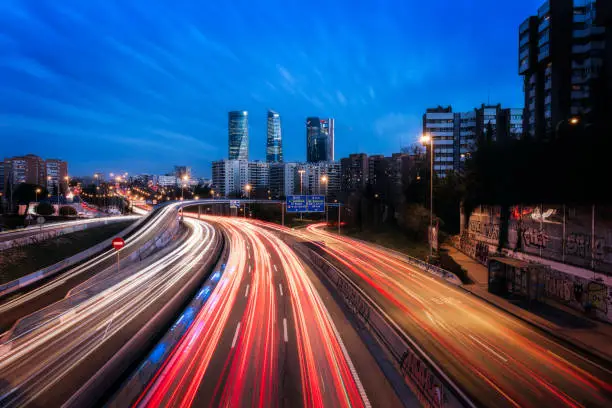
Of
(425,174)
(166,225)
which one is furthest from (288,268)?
(425,174)

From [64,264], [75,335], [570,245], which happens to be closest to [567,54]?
[570,245]

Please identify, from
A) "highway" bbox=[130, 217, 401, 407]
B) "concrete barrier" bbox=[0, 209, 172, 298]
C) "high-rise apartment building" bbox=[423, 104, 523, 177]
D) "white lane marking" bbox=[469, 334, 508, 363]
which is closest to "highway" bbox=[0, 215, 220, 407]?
"highway" bbox=[130, 217, 401, 407]

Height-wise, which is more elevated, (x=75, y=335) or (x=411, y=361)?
(x=411, y=361)

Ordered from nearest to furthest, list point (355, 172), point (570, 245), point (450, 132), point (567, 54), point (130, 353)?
point (130, 353) < point (570, 245) < point (567, 54) < point (450, 132) < point (355, 172)

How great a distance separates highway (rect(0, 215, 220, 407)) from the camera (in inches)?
456

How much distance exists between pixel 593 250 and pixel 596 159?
6.45m

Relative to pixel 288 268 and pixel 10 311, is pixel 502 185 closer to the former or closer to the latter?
pixel 288 268

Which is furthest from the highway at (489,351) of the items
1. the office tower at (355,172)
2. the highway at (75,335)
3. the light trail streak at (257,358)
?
the office tower at (355,172)

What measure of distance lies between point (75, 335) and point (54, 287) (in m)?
11.7

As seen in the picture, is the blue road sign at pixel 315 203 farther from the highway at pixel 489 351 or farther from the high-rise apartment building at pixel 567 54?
the high-rise apartment building at pixel 567 54

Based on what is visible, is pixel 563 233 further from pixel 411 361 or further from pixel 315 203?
pixel 315 203

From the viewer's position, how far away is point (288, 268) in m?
31.7

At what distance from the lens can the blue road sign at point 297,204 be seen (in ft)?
→ 159

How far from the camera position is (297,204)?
48.7m
